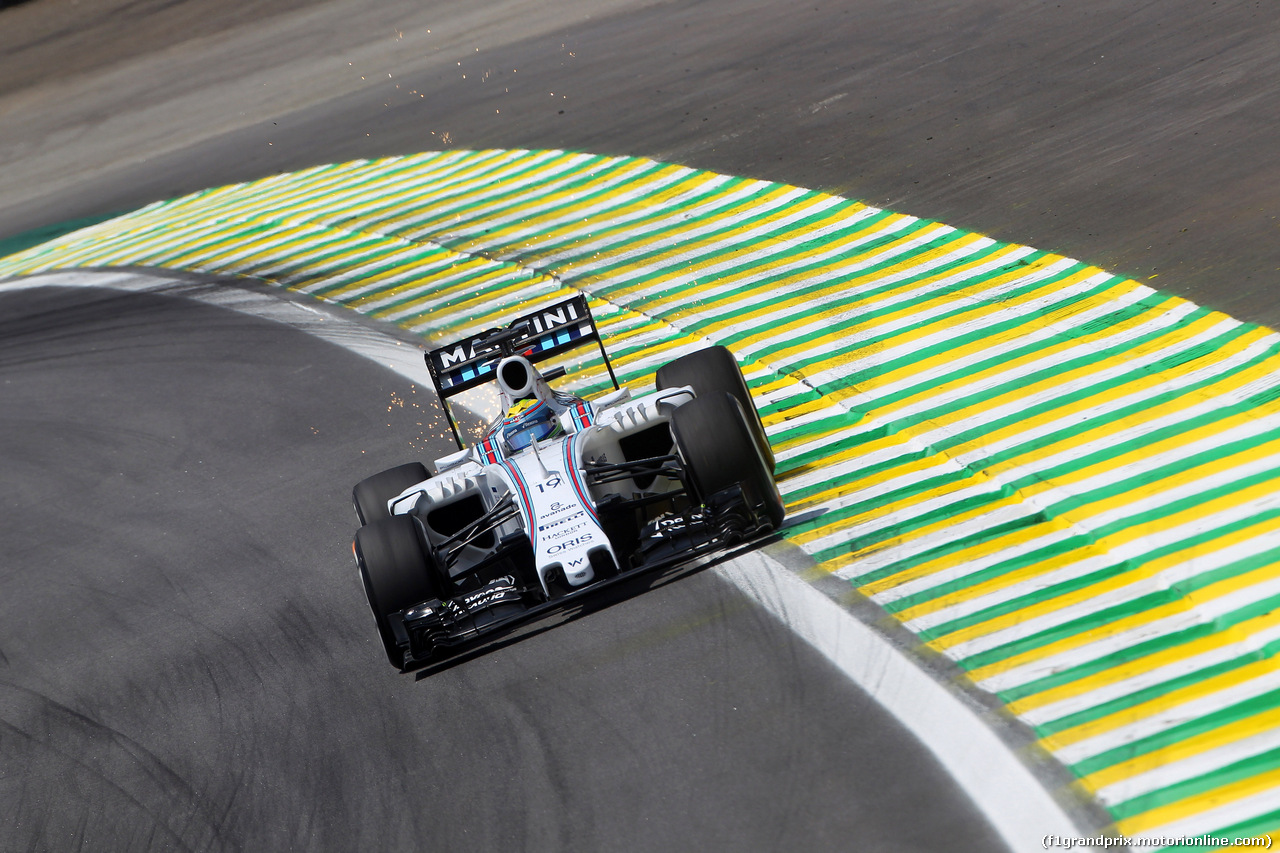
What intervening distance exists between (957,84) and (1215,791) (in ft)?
40.8

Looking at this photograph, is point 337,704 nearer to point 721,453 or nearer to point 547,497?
point 547,497

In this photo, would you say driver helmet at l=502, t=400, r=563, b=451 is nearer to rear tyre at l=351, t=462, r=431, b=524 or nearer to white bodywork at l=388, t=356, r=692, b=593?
white bodywork at l=388, t=356, r=692, b=593

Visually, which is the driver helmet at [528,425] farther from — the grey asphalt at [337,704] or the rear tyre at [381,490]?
the grey asphalt at [337,704]

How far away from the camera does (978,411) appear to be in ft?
31.9

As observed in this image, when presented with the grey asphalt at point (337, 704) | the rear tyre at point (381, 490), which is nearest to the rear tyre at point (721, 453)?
the grey asphalt at point (337, 704)

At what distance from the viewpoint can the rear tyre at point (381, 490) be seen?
29.9 ft

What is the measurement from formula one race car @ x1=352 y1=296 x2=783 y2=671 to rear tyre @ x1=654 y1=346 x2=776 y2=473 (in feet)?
0.04

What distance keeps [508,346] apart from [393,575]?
2.31 m

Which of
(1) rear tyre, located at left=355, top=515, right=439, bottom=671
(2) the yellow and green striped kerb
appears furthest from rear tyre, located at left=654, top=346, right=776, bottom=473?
(1) rear tyre, located at left=355, top=515, right=439, bottom=671

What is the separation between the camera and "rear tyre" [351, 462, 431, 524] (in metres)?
9.12

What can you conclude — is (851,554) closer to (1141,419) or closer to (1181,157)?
(1141,419)

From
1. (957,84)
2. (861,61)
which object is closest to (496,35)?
(861,61)

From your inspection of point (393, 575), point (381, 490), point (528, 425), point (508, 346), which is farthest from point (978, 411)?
point (393, 575)

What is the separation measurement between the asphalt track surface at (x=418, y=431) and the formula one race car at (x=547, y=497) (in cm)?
64
